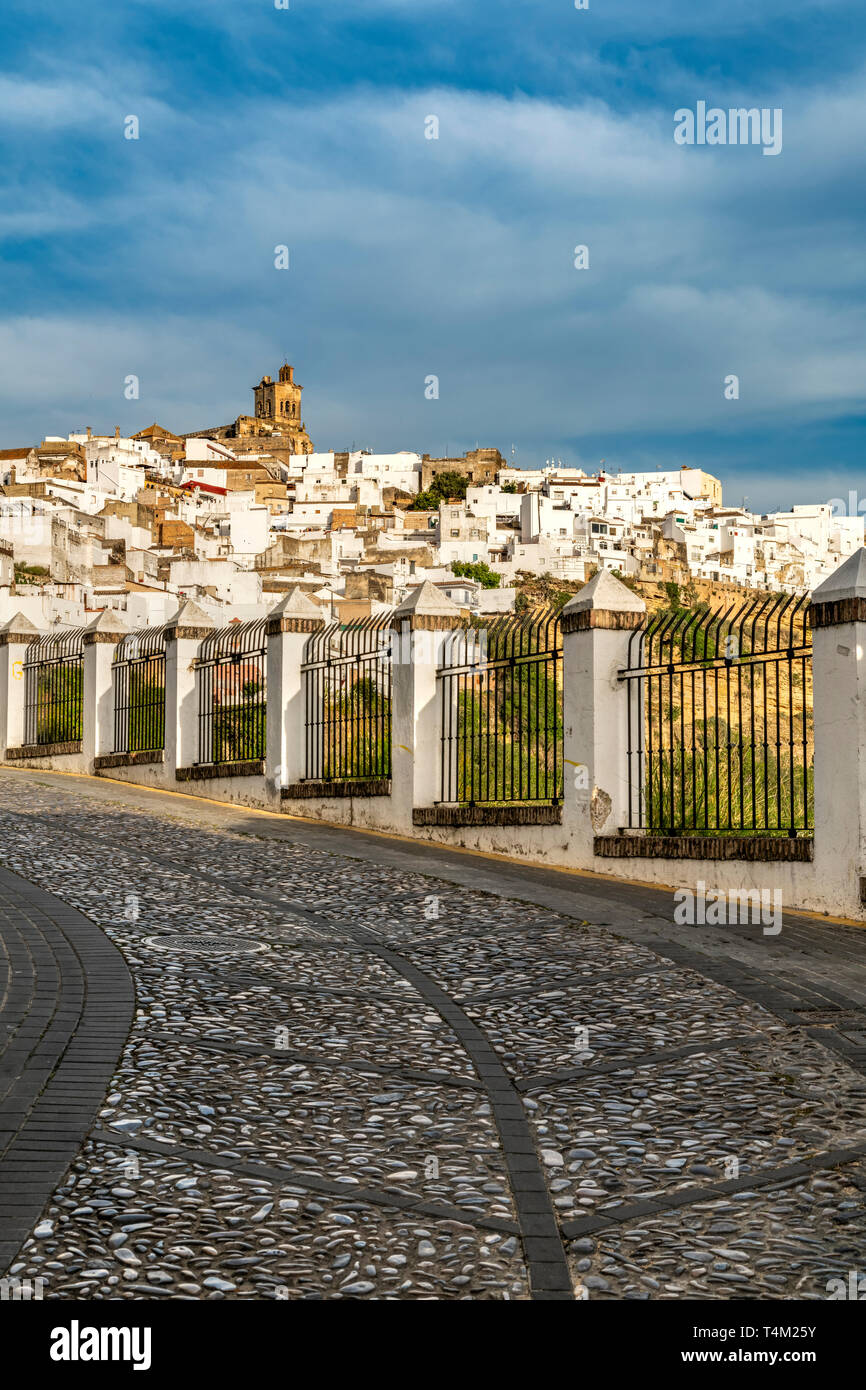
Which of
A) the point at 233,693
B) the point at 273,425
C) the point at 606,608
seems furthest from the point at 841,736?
the point at 273,425

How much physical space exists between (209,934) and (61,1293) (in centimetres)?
499

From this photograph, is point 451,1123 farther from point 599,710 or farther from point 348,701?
point 348,701

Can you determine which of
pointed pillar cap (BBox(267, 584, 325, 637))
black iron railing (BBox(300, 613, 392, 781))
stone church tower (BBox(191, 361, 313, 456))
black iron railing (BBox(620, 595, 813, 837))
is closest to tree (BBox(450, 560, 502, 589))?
stone church tower (BBox(191, 361, 313, 456))

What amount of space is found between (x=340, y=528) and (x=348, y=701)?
94.2 meters

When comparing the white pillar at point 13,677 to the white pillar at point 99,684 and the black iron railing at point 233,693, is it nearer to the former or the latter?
the white pillar at point 99,684

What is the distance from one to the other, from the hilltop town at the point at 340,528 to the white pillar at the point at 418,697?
31.1 metres

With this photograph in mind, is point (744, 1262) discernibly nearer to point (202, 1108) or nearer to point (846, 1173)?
point (846, 1173)

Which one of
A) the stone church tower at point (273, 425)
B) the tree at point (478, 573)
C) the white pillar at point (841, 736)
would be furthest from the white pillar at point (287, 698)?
the stone church tower at point (273, 425)

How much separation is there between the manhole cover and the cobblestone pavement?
0.03 meters

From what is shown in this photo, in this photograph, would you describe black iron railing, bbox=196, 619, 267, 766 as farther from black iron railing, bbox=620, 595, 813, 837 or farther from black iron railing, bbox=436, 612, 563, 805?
black iron railing, bbox=620, 595, 813, 837

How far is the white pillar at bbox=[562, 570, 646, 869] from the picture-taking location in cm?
1165

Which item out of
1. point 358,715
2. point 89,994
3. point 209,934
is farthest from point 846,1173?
point 358,715

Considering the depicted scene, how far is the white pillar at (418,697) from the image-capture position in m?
13.9
